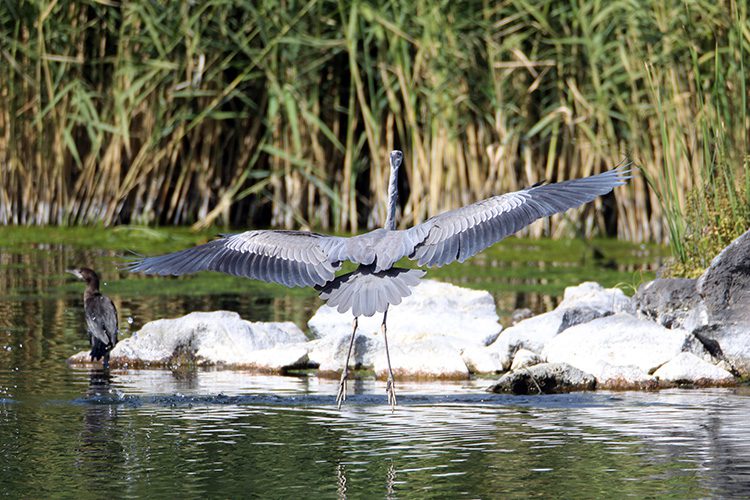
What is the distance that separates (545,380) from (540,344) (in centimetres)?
106

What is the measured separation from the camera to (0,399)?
6730 millimetres

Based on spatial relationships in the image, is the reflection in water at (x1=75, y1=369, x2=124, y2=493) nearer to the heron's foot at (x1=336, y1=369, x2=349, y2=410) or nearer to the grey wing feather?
the grey wing feather

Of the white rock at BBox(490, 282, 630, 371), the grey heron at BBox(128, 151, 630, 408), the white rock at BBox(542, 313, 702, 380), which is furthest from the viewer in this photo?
the white rock at BBox(490, 282, 630, 371)

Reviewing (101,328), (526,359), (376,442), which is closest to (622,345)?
(526,359)

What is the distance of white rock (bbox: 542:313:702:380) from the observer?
25.0 feet

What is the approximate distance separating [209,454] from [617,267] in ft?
25.0

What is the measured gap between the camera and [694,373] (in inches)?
292

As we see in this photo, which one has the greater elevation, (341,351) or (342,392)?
(341,351)

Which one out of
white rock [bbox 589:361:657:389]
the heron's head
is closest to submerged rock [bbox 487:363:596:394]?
white rock [bbox 589:361:657:389]

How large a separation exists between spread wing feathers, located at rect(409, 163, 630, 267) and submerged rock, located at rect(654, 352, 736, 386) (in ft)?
3.91

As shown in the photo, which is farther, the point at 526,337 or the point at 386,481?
the point at 526,337

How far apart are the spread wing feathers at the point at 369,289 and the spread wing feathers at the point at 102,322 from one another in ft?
5.49

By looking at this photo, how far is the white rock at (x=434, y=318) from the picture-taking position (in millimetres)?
8617

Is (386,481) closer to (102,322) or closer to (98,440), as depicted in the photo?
(98,440)
